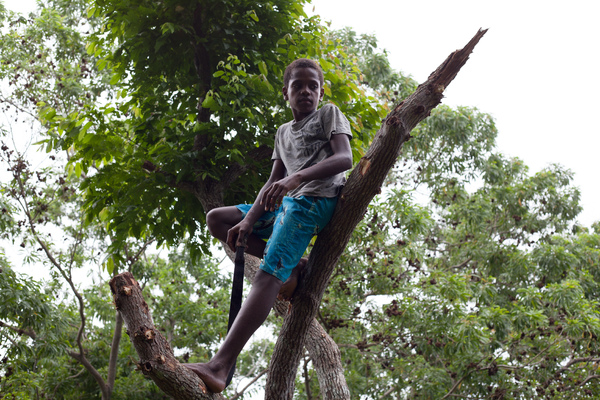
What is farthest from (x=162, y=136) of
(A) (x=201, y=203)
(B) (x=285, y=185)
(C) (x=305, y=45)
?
(B) (x=285, y=185)

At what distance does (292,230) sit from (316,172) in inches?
12.0

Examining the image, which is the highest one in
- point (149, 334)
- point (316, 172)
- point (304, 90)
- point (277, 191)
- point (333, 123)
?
point (304, 90)

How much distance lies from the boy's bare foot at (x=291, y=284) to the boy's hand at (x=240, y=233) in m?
0.29

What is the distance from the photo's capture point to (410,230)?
27.8 feet

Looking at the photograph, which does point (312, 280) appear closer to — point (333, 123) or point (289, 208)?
point (289, 208)

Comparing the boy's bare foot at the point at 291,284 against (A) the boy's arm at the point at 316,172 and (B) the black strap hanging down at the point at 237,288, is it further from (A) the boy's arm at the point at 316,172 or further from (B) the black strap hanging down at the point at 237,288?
(A) the boy's arm at the point at 316,172

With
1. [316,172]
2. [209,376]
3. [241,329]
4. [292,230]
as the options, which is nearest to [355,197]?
[316,172]

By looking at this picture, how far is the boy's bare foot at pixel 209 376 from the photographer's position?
2.54 m

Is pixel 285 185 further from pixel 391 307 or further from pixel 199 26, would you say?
pixel 391 307

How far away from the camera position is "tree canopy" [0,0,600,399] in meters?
5.12

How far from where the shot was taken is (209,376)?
256cm

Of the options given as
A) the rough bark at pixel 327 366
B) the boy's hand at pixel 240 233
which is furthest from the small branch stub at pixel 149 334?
the rough bark at pixel 327 366

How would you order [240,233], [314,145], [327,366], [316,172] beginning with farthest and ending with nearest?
[327,366] → [314,145] → [240,233] → [316,172]

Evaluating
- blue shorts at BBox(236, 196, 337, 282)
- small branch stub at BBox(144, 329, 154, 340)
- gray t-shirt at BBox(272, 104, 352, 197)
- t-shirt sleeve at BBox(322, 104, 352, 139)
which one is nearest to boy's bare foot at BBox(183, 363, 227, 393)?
small branch stub at BBox(144, 329, 154, 340)
